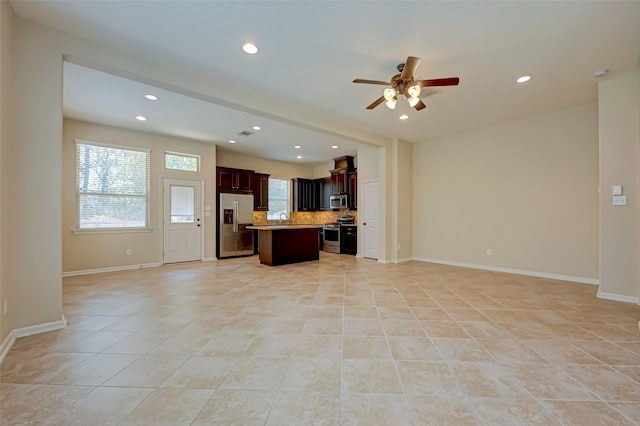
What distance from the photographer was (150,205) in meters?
5.84

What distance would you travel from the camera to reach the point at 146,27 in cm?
257

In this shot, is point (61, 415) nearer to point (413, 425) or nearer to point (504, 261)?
point (413, 425)

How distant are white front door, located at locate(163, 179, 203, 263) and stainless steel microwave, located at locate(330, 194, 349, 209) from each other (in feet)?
12.9

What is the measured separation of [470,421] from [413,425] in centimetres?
32

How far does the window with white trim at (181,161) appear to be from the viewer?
20.1 ft

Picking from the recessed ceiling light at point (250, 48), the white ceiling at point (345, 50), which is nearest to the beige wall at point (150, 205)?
the white ceiling at point (345, 50)

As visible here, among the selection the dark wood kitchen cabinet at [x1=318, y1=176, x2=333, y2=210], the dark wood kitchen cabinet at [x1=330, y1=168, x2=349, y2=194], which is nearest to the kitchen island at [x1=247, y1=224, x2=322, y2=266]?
the dark wood kitchen cabinet at [x1=330, y1=168, x2=349, y2=194]

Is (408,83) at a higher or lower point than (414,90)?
higher

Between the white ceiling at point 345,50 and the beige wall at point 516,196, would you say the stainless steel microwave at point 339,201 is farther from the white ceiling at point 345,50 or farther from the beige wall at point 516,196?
the white ceiling at point 345,50

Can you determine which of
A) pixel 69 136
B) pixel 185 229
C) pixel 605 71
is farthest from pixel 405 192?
pixel 69 136

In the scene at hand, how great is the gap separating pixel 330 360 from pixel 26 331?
2819mm

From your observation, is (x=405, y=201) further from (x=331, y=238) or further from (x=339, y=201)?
(x=331, y=238)

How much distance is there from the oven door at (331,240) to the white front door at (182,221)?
12.0ft

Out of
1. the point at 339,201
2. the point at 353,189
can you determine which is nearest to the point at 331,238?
the point at 339,201
